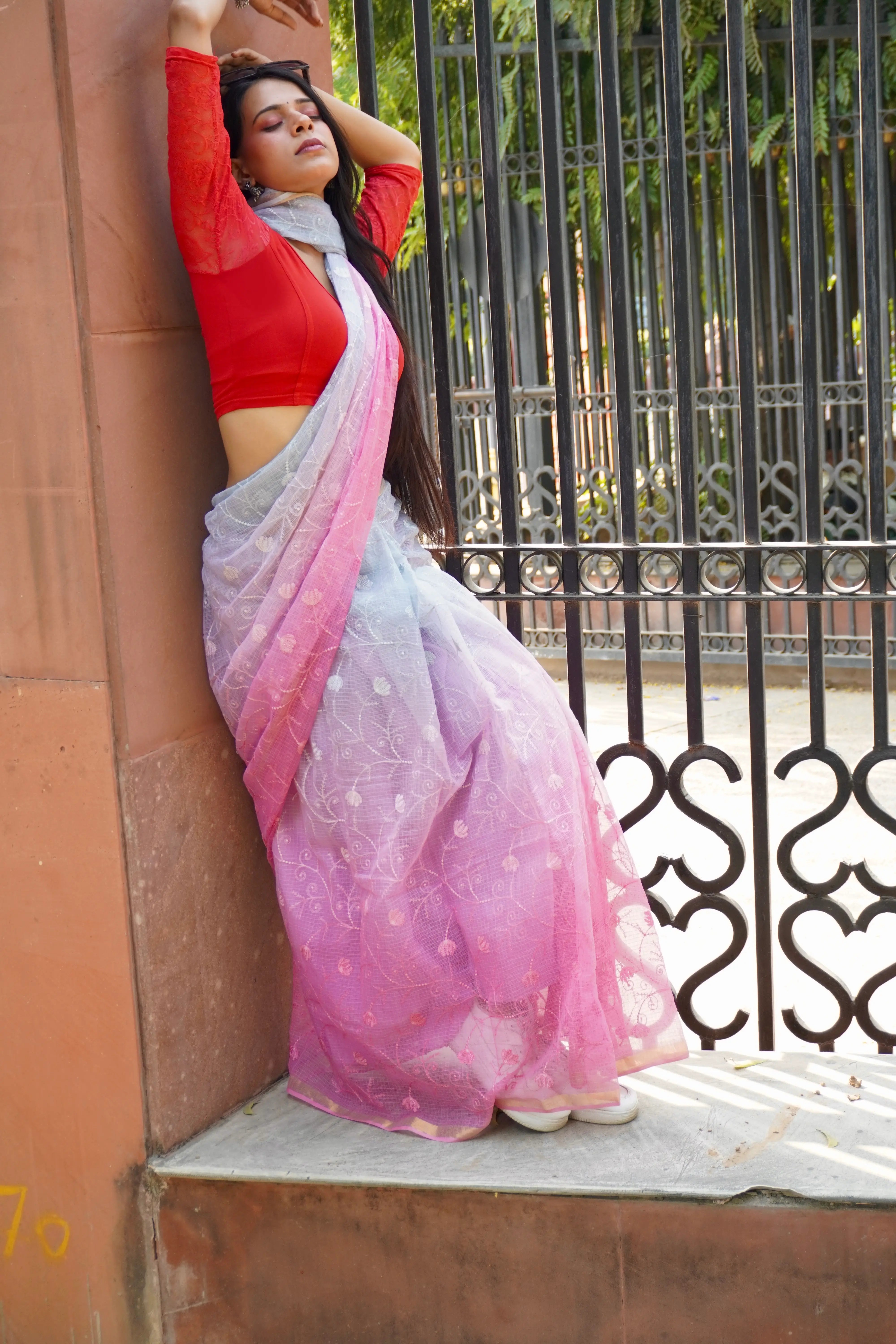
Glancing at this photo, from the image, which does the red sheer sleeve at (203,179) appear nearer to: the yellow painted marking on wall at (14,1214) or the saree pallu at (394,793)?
the saree pallu at (394,793)

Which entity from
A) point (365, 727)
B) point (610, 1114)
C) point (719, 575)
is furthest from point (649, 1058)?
point (719, 575)

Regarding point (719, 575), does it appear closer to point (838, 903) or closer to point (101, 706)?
point (838, 903)

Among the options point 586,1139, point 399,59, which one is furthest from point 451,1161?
point 399,59

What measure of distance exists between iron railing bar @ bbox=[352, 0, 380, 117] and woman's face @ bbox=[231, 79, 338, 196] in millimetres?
358

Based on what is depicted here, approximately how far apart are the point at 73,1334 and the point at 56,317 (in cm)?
177

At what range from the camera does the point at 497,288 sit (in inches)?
112

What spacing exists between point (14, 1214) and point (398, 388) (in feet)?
5.46

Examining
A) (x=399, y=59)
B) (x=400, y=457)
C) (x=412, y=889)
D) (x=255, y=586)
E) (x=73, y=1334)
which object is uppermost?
(x=399, y=59)

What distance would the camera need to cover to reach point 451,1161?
2.40m

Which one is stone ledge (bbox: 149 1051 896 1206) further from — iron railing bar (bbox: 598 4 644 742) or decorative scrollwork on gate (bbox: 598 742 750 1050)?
iron railing bar (bbox: 598 4 644 742)

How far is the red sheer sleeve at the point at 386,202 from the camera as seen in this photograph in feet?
9.00

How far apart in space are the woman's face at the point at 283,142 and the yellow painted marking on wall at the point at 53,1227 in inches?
73.4

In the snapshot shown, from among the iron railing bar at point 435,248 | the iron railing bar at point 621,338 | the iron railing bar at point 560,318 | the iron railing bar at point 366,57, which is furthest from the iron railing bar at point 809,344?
the iron railing bar at point 366,57

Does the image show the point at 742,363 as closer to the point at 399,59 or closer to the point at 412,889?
the point at 412,889
